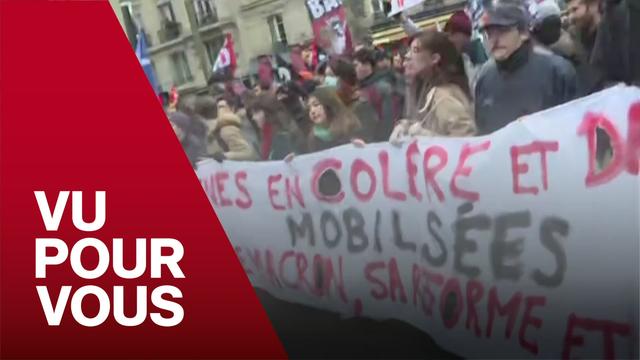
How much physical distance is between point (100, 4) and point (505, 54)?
1.33 m

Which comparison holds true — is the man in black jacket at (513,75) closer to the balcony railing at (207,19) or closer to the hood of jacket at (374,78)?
the hood of jacket at (374,78)

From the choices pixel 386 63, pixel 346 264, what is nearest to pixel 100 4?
pixel 386 63

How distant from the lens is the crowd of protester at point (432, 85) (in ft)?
8.04

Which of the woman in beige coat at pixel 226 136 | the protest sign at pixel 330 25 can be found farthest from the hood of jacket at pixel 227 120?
the protest sign at pixel 330 25

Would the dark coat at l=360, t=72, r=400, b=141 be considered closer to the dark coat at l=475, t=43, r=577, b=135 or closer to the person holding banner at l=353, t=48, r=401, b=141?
the person holding banner at l=353, t=48, r=401, b=141

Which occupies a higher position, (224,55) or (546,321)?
(224,55)

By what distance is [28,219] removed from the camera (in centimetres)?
285

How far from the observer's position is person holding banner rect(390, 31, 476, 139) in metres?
2.61

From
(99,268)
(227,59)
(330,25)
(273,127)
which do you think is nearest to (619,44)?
(330,25)

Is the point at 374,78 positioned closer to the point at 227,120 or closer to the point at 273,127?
the point at 273,127

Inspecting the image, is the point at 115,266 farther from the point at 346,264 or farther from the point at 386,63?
the point at 386,63

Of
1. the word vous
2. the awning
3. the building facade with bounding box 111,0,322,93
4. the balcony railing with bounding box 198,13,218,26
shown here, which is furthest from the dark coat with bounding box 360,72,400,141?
the word vous
